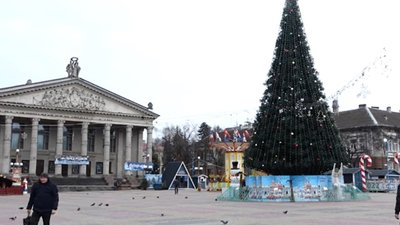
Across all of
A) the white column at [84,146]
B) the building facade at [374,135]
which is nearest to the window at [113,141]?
the white column at [84,146]

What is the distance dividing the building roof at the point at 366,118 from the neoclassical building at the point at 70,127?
3553 cm

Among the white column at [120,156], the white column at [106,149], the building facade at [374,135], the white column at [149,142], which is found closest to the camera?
the white column at [106,149]

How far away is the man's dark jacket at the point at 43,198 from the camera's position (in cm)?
1145

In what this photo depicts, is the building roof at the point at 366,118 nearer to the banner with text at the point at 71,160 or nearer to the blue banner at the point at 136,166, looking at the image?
the blue banner at the point at 136,166

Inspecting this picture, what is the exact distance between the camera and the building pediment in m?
67.6

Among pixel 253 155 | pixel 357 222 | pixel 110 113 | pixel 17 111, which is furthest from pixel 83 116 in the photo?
pixel 357 222

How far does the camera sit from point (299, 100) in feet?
107

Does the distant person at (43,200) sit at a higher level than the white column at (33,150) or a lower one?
lower

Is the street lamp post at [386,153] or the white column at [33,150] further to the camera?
the street lamp post at [386,153]

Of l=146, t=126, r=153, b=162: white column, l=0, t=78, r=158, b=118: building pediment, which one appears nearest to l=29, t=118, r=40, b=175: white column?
l=0, t=78, r=158, b=118: building pediment

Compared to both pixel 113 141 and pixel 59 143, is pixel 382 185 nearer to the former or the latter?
pixel 59 143

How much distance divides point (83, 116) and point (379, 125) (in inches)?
1938

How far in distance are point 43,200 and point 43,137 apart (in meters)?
65.2

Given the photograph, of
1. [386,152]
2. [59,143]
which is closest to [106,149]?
[59,143]
